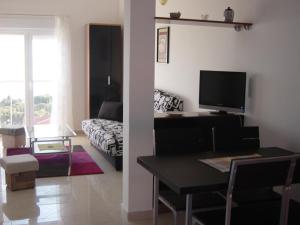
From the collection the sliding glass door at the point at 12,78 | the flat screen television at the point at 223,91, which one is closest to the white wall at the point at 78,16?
the sliding glass door at the point at 12,78

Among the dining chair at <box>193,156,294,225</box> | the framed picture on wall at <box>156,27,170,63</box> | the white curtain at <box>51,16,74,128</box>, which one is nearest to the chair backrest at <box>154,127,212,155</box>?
the dining chair at <box>193,156,294,225</box>

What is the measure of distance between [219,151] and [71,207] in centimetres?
170

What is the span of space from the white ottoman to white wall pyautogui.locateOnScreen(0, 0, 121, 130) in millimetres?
3270

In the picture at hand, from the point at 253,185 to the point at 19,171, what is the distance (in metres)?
2.88

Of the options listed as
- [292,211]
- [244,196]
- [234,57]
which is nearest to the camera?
[292,211]

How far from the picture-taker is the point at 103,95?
7.51 meters

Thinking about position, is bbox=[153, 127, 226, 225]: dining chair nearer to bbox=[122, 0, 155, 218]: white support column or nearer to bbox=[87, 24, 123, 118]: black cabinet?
bbox=[122, 0, 155, 218]: white support column

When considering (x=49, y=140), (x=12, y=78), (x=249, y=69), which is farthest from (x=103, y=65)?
(x=249, y=69)

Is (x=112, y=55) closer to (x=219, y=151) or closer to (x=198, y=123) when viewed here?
(x=198, y=123)

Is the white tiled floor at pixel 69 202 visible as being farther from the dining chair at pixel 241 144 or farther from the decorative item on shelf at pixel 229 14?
the decorative item on shelf at pixel 229 14

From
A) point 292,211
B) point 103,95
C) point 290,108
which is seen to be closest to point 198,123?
point 290,108

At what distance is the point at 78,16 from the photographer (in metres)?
7.50

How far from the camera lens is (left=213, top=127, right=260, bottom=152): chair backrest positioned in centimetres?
310

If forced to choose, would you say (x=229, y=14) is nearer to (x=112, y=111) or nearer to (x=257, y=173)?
(x=257, y=173)
